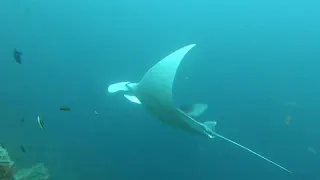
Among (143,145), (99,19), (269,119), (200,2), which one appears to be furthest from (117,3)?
(269,119)

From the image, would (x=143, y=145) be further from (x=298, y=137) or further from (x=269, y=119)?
(x=298, y=137)

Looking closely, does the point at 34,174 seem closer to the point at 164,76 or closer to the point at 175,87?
the point at 175,87

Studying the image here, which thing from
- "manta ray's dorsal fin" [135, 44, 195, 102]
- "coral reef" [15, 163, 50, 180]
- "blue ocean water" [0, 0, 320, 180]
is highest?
"blue ocean water" [0, 0, 320, 180]

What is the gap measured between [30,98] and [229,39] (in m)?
6.58

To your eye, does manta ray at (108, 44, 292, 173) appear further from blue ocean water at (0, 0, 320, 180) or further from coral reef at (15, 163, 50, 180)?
blue ocean water at (0, 0, 320, 180)

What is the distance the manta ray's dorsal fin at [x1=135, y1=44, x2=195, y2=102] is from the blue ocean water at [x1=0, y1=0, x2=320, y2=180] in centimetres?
658

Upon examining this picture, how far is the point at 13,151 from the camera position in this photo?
964cm

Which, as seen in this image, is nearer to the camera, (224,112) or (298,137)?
(298,137)

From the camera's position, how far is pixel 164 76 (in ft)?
10.5

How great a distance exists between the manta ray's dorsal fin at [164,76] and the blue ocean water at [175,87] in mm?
6584

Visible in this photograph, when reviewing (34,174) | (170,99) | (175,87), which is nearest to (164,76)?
(170,99)

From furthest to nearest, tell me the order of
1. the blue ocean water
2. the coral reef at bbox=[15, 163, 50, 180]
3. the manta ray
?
the blue ocean water
the coral reef at bbox=[15, 163, 50, 180]
the manta ray

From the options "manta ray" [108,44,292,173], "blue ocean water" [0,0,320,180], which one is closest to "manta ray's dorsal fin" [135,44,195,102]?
"manta ray" [108,44,292,173]

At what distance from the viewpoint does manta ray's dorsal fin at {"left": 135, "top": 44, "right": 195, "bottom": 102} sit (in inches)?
124
